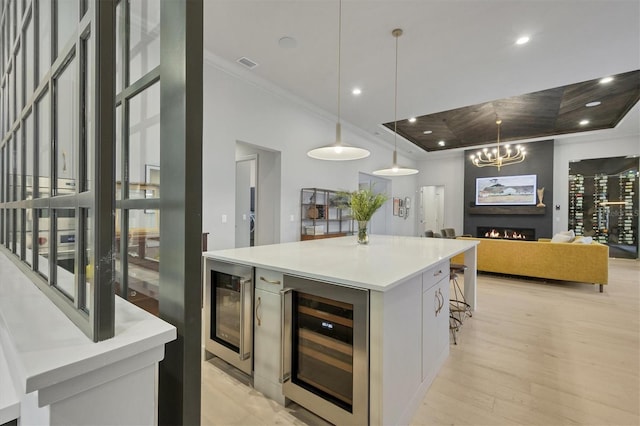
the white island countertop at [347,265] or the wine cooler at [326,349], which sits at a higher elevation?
the white island countertop at [347,265]

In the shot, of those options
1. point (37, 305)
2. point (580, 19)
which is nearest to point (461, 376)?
point (37, 305)

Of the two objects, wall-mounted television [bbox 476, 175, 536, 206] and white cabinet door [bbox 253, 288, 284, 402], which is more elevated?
wall-mounted television [bbox 476, 175, 536, 206]

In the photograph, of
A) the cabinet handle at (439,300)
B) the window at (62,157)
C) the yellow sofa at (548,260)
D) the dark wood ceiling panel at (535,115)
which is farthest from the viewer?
the dark wood ceiling panel at (535,115)

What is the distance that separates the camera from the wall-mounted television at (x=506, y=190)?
8.06 m

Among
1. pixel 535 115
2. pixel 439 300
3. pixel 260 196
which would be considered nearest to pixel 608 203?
pixel 535 115

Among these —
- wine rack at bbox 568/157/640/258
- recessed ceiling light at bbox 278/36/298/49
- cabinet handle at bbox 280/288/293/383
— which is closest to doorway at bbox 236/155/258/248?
recessed ceiling light at bbox 278/36/298/49

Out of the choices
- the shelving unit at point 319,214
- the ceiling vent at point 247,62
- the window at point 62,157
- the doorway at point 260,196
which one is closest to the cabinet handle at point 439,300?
the window at point 62,157

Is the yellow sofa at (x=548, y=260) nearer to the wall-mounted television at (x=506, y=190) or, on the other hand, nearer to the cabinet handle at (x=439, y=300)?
the cabinet handle at (x=439, y=300)

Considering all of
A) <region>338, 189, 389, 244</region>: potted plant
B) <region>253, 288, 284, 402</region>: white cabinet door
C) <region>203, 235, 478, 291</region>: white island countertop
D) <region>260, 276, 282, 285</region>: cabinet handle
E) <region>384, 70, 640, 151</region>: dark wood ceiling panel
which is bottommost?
<region>253, 288, 284, 402</region>: white cabinet door

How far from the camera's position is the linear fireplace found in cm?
800

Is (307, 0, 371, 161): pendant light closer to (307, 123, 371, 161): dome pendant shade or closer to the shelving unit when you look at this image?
(307, 123, 371, 161): dome pendant shade

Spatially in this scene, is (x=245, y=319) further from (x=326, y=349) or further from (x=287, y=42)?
(x=287, y=42)

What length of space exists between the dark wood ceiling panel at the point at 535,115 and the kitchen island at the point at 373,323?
4771 millimetres

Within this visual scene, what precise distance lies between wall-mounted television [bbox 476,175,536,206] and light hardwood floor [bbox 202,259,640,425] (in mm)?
5128
